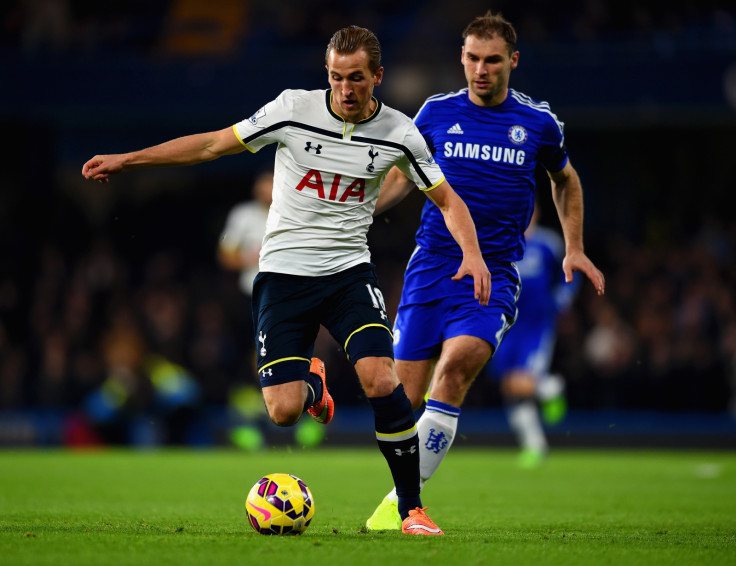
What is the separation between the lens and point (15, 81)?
17.3 metres

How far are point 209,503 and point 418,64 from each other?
34.5ft

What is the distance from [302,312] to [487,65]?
179cm

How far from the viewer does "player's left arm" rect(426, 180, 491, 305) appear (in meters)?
5.57

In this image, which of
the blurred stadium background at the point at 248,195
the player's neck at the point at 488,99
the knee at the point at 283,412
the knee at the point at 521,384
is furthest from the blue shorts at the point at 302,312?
Result: the blurred stadium background at the point at 248,195

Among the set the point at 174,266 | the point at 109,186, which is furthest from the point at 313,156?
the point at 109,186

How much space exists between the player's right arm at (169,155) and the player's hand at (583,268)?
208 cm

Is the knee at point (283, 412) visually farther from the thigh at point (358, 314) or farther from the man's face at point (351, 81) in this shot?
the man's face at point (351, 81)

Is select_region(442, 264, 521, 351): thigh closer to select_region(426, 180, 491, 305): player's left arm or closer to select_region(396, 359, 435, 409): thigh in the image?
select_region(396, 359, 435, 409): thigh

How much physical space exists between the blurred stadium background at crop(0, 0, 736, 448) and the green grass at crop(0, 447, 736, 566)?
86.7 inches

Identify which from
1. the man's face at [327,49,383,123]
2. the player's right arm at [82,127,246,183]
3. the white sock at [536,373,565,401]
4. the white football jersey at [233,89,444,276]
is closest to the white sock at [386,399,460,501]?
the white football jersey at [233,89,444,276]

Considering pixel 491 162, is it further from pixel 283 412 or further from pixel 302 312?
pixel 283 412

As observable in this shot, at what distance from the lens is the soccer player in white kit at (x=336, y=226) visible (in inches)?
217

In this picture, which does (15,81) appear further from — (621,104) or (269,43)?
(621,104)

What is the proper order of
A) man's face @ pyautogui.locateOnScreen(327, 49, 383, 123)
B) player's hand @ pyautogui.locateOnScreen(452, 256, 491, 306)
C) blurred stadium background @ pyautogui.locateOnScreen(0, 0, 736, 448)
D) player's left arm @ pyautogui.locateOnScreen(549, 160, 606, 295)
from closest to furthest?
1. man's face @ pyautogui.locateOnScreen(327, 49, 383, 123)
2. player's hand @ pyautogui.locateOnScreen(452, 256, 491, 306)
3. player's left arm @ pyautogui.locateOnScreen(549, 160, 606, 295)
4. blurred stadium background @ pyautogui.locateOnScreen(0, 0, 736, 448)
